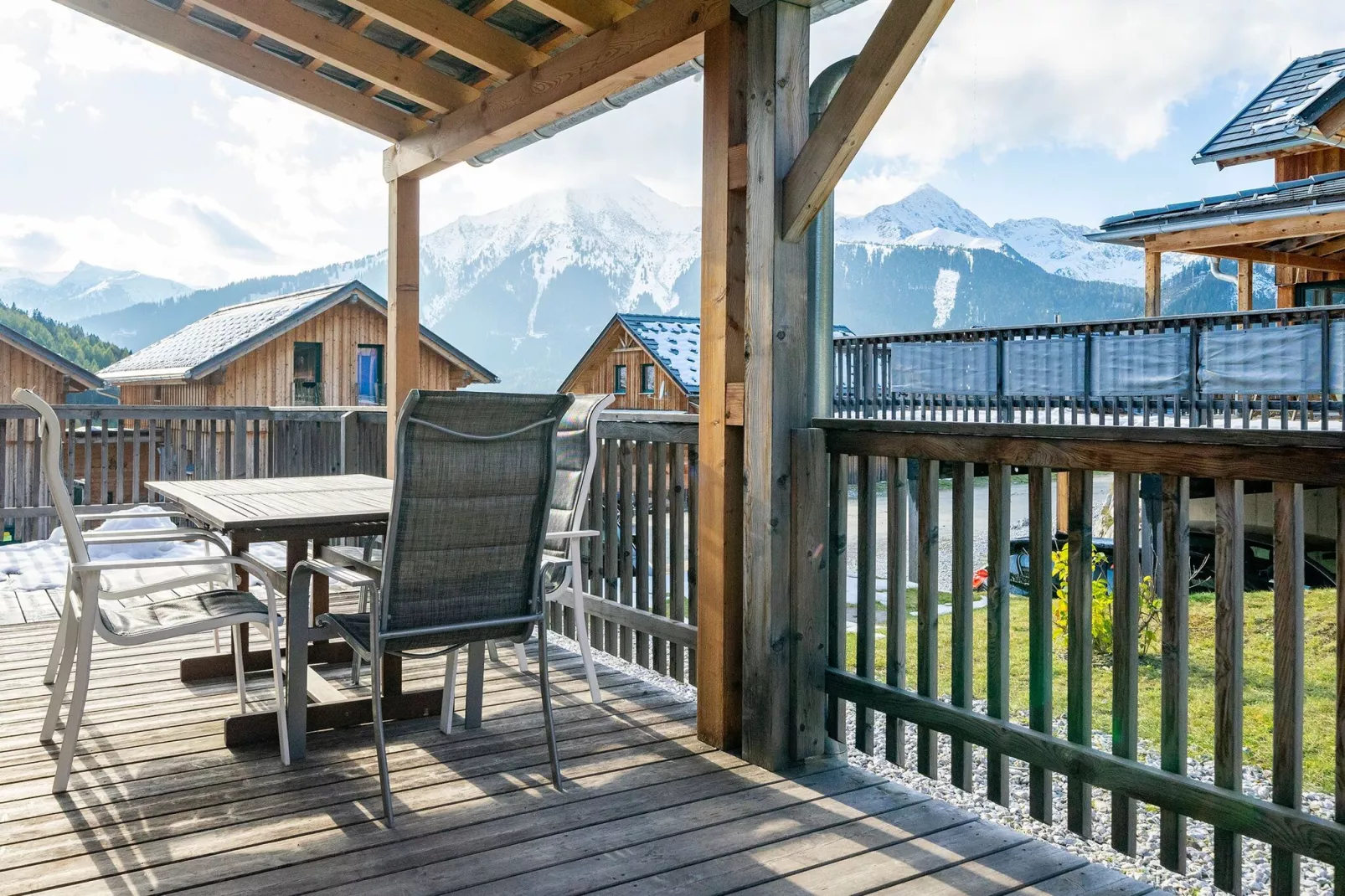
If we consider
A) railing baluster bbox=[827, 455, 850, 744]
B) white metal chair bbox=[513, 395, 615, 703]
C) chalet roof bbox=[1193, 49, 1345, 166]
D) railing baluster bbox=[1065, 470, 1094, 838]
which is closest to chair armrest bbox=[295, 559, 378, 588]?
white metal chair bbox=[513, 395, 615, 703]

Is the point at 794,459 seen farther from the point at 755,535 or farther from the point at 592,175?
the point at 592,175

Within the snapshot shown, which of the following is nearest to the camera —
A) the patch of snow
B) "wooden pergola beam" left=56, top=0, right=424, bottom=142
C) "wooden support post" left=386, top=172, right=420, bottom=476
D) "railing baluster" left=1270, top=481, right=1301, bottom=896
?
"railing baluster" left=1270, top=481, right=1301, bottom=896

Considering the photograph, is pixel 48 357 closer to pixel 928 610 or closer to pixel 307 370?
pixel 307 370

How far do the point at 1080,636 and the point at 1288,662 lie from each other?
446 millimetres

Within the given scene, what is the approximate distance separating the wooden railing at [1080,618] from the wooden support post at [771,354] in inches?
2.6

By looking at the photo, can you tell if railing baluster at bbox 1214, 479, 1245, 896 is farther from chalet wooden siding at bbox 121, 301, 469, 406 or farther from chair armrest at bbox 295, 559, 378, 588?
chalet wooden siding at bbox 121, 301, 469, 406

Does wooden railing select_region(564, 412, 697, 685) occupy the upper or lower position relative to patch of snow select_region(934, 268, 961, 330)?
lower

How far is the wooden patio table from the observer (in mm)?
2836

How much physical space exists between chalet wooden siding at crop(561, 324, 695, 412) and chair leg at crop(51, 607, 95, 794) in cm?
2098

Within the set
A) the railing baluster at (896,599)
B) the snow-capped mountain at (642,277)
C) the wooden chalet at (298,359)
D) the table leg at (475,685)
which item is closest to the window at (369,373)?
the wooden chalet at (298,359)

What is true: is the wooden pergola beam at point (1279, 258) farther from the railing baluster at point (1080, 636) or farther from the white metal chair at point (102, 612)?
the white metal chair at point (102, 612)

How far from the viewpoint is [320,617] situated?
112 inches

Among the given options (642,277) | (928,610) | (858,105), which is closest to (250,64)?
(858,105)

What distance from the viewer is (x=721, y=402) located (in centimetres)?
305
